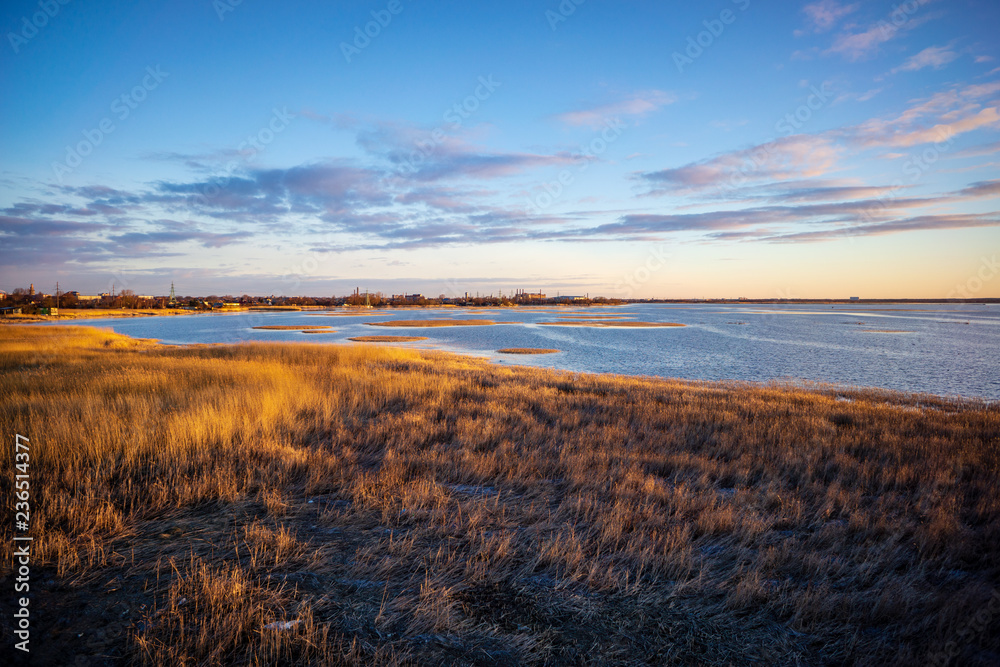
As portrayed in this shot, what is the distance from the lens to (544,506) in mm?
6246

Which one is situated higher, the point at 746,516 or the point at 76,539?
the point at 76,539

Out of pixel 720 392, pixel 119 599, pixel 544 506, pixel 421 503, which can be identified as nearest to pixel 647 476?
pixel 544 506

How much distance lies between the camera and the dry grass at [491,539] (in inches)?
143

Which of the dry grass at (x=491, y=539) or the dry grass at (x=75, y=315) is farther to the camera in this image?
the dry grass at (x=75, y=315)

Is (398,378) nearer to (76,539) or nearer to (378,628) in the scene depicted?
(76,539)

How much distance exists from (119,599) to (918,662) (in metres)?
6.50

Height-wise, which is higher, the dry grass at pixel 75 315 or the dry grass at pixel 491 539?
the dry grass at pixel 75 315

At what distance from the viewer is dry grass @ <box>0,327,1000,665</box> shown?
11.9 ft

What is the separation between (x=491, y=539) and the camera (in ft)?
16.5

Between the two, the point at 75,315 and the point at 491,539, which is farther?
the point at 75,315

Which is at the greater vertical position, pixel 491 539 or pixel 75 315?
pixel 75 315

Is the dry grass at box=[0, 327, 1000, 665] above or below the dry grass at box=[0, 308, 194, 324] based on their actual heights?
below

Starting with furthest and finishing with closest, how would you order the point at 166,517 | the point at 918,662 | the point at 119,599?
the point at 166,517 < the point at 119,599 < the point at 918,662

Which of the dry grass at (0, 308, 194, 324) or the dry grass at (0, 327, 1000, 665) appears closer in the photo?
the dry grass at (0, 327, 1000, 665)
